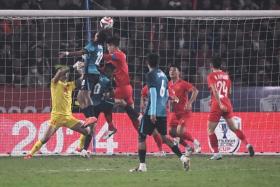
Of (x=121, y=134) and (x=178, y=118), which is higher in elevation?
(x=178, y=118)

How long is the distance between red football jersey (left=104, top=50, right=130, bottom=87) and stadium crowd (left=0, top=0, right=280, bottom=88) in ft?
7.74

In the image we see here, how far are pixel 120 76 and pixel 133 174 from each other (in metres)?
4.36

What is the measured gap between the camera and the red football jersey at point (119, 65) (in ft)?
60.4

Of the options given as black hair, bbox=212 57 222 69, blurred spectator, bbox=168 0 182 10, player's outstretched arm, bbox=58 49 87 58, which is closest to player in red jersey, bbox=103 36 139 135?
player's outstretched arm, bbox=58 49 87 58

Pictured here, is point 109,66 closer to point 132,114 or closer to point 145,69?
point 132,114

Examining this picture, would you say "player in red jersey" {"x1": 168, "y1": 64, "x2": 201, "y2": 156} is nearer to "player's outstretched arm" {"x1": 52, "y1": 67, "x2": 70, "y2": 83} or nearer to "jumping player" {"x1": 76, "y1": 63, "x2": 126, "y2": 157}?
"jumping player" {"x1": 76, "y1": 63, "x2": 126, "y2": 157}

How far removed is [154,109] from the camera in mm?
15125

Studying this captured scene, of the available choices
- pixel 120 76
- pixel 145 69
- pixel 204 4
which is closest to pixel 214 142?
pixel 120 76

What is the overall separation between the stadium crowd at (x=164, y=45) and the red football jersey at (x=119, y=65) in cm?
236

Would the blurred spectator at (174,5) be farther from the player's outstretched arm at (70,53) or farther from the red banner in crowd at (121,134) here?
the player's outstretched arm at (70,53)

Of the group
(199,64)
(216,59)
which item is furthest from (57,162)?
(199,64)

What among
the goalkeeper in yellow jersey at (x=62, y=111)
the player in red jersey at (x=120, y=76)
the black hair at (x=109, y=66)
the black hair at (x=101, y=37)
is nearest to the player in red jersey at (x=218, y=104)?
the player in red jersey at (x=120, y=76)

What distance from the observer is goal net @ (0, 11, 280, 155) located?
19.8 meters

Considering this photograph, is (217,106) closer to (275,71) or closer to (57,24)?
(275,71)
